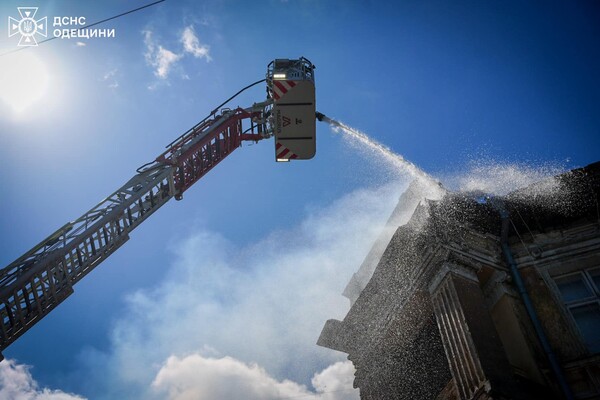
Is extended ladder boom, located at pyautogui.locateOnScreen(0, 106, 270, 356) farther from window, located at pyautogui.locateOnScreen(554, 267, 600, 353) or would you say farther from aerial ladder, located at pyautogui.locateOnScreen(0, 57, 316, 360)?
window, located at pyautogui.locateOnScreen(554, 267, 600, 353)

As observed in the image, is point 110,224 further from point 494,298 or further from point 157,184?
point 494,298

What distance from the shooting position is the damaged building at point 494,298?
7.83 m

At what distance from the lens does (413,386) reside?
35.6 feet

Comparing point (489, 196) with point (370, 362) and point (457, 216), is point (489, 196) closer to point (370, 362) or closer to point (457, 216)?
point (457, 216)

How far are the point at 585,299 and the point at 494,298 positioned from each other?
175cm

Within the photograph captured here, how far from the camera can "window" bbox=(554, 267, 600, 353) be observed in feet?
27.3

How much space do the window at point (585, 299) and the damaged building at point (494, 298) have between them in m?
0.02

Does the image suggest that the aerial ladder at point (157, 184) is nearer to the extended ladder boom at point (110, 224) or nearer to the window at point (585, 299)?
the extended ladder boom at point (110, 224)

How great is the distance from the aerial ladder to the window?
21.1ft

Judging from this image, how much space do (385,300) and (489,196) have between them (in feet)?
12.7

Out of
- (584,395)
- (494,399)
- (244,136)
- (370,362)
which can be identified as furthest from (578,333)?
(244,136)

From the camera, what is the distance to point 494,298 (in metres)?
9.28

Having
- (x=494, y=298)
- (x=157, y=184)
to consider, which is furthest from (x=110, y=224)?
(x=494, y=298)

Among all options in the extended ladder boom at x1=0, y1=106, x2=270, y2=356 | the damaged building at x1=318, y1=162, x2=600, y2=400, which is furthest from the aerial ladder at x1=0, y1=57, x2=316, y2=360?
the damaged building at x1=318, y1=162, x2=600, y2=400
